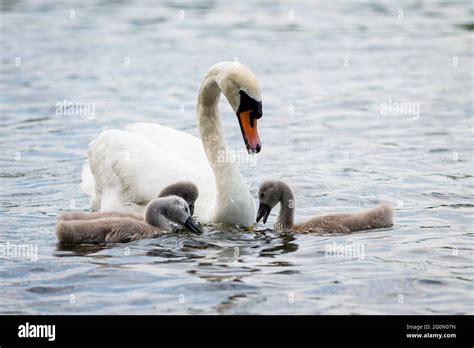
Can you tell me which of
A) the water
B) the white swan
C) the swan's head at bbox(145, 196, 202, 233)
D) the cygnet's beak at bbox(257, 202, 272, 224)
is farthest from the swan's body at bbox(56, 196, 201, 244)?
the cygnet's beak at bbox(257, 202, 272, 224)

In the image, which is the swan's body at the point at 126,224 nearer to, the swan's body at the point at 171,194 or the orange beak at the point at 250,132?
the swan's body at the point at 171,194

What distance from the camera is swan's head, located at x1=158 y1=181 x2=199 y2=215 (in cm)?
1152

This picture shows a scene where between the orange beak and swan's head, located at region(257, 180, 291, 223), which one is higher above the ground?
the orange beak

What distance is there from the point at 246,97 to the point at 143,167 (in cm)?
163

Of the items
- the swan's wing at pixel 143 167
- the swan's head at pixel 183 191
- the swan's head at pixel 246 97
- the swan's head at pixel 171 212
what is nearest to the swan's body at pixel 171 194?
the swan's head at pixel 183 191

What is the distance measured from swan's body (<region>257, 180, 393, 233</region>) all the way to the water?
0.15m

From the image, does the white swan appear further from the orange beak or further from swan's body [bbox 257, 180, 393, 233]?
swan's body [bbox 257, 180, 393, 233]

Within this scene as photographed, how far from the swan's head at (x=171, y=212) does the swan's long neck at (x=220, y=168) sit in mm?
505

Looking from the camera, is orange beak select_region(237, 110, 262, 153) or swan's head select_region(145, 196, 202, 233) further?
orange beak select_region(237, 110, 262, 153)

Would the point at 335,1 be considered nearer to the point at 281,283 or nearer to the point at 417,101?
the point at 417,101

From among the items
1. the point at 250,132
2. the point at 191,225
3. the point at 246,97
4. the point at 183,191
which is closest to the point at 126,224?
the point at 191,225

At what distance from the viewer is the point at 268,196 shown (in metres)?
11.8

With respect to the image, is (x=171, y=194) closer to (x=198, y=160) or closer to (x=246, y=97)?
(x=246, y=97)
